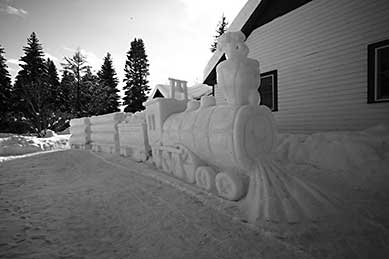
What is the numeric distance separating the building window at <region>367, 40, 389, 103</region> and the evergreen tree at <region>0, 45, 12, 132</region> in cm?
2506

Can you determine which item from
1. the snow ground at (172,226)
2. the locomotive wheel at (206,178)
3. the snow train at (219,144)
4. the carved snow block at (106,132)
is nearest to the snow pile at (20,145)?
the carved snow block at (106,132)

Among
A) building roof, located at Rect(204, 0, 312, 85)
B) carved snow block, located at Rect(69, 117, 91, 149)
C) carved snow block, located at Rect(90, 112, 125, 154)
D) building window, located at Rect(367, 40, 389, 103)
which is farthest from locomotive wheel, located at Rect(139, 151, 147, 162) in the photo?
building window, located at Rect(367, 40, 389, 103)

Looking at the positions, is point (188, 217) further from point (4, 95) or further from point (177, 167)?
point (4, 95)

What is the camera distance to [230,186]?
263 cm

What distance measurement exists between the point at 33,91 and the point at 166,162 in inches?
667

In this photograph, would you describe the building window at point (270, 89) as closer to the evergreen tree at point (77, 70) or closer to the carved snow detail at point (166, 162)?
the carved snow detail at point (166, 162)

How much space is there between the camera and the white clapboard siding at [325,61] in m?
4.74

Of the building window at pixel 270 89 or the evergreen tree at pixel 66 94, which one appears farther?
the evergreen tree at pixel 66 94

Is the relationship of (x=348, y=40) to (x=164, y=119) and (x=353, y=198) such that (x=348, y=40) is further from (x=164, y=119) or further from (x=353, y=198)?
(x=164, y=119)

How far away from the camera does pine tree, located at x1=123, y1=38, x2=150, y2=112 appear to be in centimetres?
2473

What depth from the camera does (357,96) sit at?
4930 millimetres

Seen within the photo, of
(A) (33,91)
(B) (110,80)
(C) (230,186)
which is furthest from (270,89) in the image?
(B) (110,80)

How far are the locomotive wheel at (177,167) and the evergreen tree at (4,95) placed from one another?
21.6 metres

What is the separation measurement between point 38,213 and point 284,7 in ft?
26.2
